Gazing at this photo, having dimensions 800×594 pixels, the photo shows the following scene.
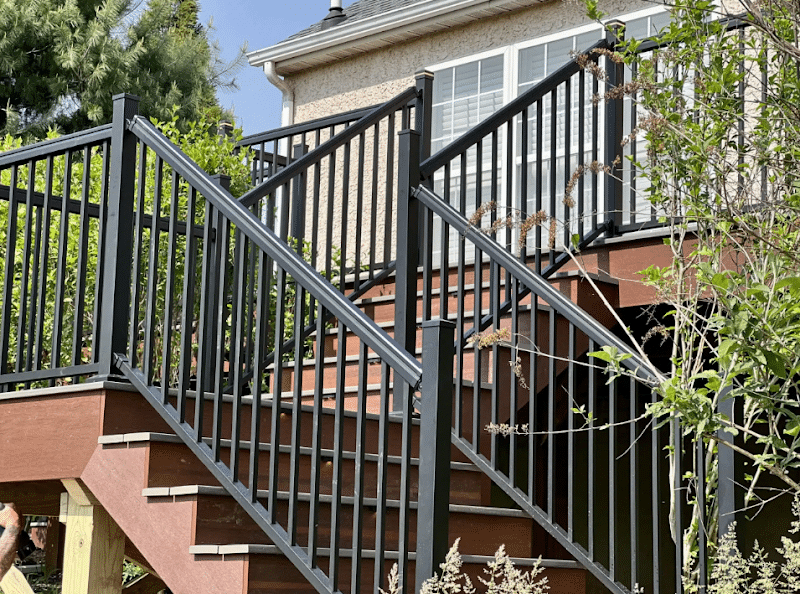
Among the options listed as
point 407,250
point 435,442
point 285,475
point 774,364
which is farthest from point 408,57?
point 774,364

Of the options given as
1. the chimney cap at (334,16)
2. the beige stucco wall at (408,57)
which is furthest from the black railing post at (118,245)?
the chimney cap at (334,16)

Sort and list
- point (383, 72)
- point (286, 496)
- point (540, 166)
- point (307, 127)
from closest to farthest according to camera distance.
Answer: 1. point (286, 496)
2. point (540, 166)
3. point (307, 127)
4. point (383, 72)

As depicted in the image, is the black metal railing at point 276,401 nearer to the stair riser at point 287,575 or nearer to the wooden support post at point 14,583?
the stair riser at point 287,575

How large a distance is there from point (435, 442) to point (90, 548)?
1723 millimetres

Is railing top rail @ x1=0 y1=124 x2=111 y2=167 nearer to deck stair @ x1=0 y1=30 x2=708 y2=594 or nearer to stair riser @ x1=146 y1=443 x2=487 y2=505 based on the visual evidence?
deck stair @ x1=0 y1=30 x2=708 y2=594

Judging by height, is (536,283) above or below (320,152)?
below

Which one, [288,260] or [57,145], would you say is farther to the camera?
[57,145]

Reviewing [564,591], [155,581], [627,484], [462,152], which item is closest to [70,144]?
[462,152]

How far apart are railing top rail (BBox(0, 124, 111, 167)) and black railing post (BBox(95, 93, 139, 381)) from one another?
0.07m

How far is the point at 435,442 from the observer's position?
3.16m

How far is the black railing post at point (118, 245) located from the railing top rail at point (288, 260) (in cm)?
8

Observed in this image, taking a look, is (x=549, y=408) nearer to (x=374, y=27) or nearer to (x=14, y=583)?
(x=14, y=583)

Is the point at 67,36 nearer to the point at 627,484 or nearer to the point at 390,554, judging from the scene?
the point at 627,484

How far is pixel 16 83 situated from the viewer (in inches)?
637
